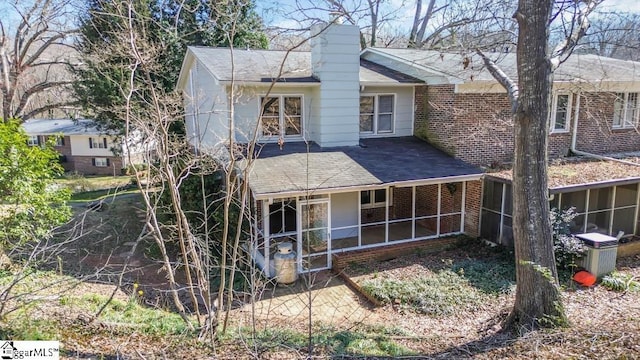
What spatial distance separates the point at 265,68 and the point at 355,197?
5261 millimetres

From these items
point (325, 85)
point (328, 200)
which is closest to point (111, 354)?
point (328, 200)

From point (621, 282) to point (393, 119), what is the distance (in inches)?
325

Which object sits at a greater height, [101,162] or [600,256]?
[600,256]

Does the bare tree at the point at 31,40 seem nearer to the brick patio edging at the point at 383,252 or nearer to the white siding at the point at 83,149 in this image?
the white siding at the point at 83,149

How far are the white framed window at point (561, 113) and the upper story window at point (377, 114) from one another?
5.86 m

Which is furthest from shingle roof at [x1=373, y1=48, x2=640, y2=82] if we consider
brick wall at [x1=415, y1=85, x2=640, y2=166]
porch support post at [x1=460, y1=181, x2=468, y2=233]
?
porch support post at [x1=460, y1=181, x2=468, y2=233]

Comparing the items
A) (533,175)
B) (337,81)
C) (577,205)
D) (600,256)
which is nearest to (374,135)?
(337,81)

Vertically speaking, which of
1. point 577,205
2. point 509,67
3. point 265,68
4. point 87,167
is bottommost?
point 87,167

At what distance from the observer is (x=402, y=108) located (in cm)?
1508

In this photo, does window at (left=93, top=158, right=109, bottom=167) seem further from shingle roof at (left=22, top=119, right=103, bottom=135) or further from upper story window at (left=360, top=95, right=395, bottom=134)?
upper story window at (left=360, top=95, right=395, bottom=134)

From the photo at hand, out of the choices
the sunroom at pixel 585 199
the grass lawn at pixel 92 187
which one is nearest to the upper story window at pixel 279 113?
the sunroom at pixel 585 199

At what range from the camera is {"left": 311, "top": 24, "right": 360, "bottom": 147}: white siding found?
13.3 metres

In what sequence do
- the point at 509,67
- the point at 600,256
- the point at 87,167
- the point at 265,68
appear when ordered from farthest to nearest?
1. the point at 87,167
2. the point at 509,67
3. the point at 265,68
4. the point at 600,256

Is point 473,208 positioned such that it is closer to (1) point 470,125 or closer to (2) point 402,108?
(1) point 470,125
